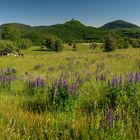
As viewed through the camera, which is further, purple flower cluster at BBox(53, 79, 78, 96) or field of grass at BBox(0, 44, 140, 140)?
purple flower cluster at BBox(53, 79, 78, 96)

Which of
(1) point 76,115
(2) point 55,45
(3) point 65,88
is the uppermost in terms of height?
(3) point 65,88

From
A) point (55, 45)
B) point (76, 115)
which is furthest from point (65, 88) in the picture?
point (55, 45)

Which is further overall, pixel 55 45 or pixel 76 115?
pixel 55 45

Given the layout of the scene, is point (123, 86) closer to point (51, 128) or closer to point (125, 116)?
point (125, 116)

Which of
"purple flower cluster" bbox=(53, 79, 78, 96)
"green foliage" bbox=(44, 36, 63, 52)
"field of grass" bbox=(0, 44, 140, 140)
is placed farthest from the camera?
"green foliage" bbox=(44, 36, 63, 52)

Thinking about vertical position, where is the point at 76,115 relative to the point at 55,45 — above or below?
above

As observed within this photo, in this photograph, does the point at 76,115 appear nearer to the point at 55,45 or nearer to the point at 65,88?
the point at 65,88

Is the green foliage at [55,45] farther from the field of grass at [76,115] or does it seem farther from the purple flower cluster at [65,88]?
the purple flower cluster at [65,88]

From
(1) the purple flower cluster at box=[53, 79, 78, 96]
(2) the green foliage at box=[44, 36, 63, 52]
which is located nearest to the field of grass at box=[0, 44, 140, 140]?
(1) the purple flower cluster at box=[53, 79, 78, 96]

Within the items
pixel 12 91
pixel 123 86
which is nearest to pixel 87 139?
pixel 123 86

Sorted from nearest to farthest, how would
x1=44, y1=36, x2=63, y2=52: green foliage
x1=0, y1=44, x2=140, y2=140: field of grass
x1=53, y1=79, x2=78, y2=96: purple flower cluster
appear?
1. x1=0, y1=44, x2=140, y2=140: field of grass
2. x1=53, y1=79, x2=78, y2=96: purple flower cluster
3. x1=44, y1=36, x2=63, y2=52: green foliage

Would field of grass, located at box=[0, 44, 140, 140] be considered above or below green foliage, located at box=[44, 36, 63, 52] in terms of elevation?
above

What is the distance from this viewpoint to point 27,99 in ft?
18.8

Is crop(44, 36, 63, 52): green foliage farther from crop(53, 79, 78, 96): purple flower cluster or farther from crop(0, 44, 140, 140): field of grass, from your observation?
crop(53, 79, 78, 96): purple flower cluster
